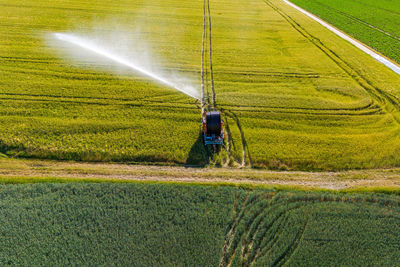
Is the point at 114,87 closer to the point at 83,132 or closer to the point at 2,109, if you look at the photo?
the point at 83,132

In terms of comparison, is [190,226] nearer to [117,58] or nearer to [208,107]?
[208,107]

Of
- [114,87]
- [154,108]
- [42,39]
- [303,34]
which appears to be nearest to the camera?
[154,108]

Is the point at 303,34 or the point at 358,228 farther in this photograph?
the point at 303,34

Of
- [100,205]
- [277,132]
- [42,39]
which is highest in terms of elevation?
[42,39]

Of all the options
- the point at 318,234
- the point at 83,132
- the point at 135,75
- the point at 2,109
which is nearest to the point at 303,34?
the point at 135,75

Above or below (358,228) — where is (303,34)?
above

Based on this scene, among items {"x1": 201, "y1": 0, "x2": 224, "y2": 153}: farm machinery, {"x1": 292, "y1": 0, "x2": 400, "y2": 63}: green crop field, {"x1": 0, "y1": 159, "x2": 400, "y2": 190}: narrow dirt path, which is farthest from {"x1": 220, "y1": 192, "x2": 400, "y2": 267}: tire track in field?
{"x1": 292, "y1": 0, "x2": 400, "y2": 63}: green crop field

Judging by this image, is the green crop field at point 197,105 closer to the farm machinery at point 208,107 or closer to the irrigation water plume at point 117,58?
the farm machinery at point 208,107

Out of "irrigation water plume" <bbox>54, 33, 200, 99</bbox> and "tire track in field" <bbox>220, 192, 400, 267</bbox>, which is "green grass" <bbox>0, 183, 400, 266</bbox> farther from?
"irrigation water plume" <bbox>54, 33, 200, 99</bbox>
